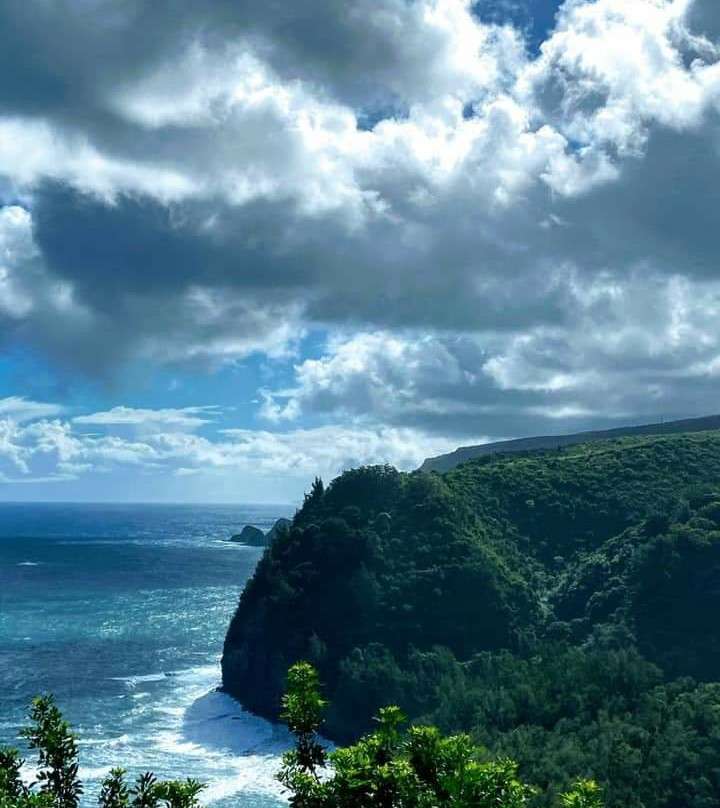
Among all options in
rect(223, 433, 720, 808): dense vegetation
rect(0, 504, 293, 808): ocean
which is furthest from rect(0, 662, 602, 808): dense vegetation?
rect(0, 504, 293, 808): ocean

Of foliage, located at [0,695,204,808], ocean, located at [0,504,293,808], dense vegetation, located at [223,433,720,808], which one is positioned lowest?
ocean, located at [0,504,293,808]

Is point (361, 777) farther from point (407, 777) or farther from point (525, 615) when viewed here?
point (525, 615)

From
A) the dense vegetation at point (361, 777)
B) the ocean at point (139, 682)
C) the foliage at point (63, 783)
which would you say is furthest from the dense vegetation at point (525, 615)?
the foliage at point (63, 783)

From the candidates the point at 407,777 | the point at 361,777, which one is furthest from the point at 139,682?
the point at 407,777

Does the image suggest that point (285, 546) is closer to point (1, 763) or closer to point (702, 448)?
point (702, 448)

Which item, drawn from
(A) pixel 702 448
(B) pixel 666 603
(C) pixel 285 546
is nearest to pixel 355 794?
(B) pixel 666 603

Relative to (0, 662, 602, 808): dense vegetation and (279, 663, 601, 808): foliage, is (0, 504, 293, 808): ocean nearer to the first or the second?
(0, 662, 602, 808): dense vegetation
